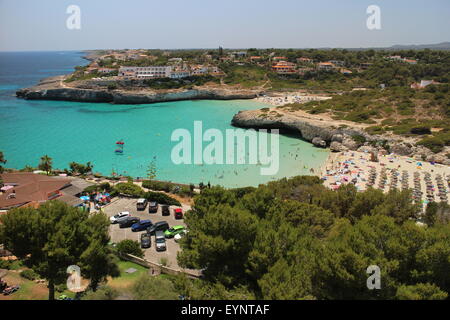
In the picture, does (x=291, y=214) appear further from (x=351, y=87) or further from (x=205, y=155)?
(x=351, y=87)

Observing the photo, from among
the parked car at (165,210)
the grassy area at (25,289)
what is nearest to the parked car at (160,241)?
the parked car at (165,210)

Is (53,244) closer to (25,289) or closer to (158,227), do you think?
(25,289)

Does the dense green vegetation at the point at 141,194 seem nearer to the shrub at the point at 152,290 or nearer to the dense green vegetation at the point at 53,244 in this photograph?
the dense green vegetation at the point at 53,244

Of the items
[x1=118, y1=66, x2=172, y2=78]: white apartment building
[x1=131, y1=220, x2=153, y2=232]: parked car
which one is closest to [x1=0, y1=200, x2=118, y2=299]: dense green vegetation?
[x1=131, y1=220, x2=153, y2=232]: parked car

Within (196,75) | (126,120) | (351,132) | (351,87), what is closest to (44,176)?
(126,120)

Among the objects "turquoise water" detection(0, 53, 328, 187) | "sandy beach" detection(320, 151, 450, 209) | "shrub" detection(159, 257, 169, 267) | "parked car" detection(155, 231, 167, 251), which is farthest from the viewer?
"turquoise water" detection(0, 53, 328, 187)
